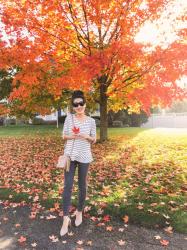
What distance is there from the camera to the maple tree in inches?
498

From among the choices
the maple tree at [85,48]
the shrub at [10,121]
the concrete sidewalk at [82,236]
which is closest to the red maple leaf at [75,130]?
the concrete sidewalk at [82,236]

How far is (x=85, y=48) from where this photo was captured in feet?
48.1

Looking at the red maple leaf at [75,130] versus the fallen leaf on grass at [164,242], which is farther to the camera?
the red maple leaf at [75,130]

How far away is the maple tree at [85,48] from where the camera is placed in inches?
498

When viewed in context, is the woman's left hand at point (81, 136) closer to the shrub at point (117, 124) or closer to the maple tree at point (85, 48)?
the maple tree at point (85, 48)

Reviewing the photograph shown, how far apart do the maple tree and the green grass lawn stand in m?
2.90

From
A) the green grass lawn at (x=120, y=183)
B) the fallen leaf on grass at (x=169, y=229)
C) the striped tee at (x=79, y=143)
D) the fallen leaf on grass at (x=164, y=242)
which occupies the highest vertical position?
the striped tee at (x=79, y=143)

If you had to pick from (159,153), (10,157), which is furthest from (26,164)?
(159,153)

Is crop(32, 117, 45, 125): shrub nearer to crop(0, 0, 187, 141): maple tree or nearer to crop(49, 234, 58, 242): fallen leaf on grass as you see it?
crop(0, 0, 187, 141): maple tree

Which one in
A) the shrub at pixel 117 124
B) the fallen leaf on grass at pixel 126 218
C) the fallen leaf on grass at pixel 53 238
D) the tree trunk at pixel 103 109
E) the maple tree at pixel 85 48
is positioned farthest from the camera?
the shrub at pixel 117 124

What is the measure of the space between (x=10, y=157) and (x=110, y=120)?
2105 centimetres

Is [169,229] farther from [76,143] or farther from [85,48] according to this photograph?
[85,48]

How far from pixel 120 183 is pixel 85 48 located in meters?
8.02

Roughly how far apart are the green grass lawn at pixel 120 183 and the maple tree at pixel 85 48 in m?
2.90
